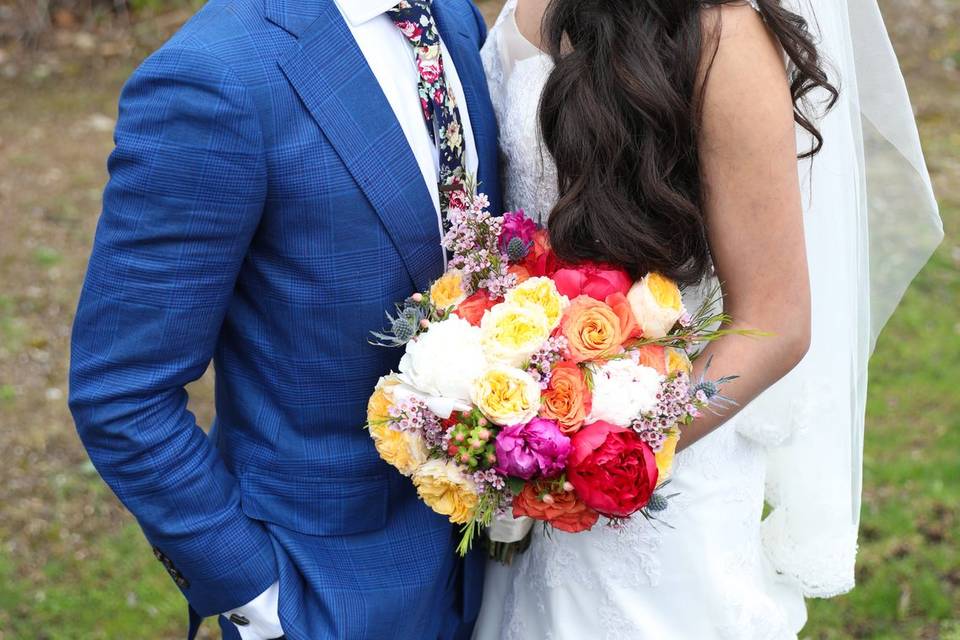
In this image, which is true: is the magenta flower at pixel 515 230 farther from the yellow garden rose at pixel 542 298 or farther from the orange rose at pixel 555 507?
the orange rose at pixel 555 507

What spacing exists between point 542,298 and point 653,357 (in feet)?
0.71

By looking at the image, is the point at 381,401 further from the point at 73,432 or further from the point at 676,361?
the point at 73,432

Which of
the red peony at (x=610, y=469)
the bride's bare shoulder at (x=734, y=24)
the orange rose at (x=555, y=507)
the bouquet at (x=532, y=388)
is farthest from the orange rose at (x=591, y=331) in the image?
the bride's bare shoulder at (x=734, y=24)

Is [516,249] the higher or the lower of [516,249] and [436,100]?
the lower

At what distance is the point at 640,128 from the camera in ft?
6.53

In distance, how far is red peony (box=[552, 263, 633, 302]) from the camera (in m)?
1.91

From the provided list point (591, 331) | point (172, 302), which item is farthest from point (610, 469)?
point (172, 302)

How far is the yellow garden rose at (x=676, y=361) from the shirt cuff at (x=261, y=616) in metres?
0.86

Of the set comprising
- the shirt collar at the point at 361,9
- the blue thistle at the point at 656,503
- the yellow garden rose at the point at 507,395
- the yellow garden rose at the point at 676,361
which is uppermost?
the shirt collar at the point at 361,9

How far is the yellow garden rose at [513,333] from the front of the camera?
1777mm

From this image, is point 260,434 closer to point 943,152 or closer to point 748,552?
point 748,552

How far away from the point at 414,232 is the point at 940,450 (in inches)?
133

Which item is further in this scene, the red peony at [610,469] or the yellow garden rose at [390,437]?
the yellow garden rose at [390,437]

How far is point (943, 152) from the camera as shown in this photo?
6.95 meters
